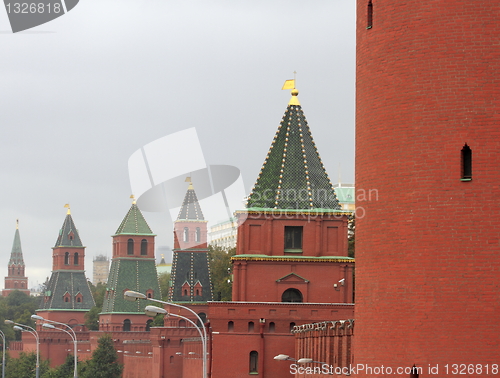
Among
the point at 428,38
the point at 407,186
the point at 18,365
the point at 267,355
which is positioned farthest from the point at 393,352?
the point at 18,365

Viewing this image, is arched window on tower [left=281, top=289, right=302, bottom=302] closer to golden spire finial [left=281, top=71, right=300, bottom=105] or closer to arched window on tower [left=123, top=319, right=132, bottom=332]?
golden spire finial [left=281, top=71, right=300, bottom=105]

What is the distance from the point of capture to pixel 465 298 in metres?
20.4

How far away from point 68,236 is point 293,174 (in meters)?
81.4

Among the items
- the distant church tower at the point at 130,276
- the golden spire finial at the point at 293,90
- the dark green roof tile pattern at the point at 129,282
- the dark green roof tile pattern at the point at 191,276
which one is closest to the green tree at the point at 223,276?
the dark green roof tile pattern at the point at 191,276

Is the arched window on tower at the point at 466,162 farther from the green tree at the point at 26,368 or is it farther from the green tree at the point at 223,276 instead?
the green tree at the point at 26,368

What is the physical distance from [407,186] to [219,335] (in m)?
29.7

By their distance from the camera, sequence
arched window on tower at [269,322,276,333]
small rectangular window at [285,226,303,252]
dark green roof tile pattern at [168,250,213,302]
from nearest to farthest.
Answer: arched window on tower at [269,322,276,333], small rectangular window at [285,226,303,252], dark green roof tile pattern at [168,250,213,302]

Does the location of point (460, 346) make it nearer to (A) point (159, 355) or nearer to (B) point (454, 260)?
(B) point (454, 260)

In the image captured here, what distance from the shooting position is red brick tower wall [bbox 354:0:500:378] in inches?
803

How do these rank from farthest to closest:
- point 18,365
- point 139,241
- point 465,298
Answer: point 139,241 < point 18,365 < point 465,298

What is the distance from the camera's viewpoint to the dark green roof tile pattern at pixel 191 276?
315ft

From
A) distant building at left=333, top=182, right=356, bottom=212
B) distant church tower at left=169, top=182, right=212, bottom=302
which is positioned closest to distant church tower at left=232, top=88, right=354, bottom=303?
distant church tower at left=169, top=182, right=212, bottom=302

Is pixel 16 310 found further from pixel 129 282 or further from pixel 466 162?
pixel 466 162

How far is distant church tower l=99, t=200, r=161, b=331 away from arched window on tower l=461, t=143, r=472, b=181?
9218 cm
